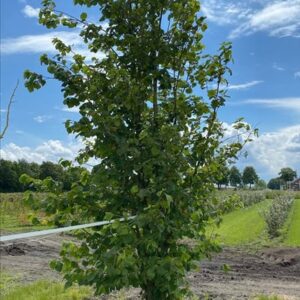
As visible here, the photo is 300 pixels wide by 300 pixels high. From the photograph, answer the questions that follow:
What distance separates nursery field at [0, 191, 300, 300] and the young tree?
0.52 meters

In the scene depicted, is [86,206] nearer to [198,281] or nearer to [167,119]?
[167,119]

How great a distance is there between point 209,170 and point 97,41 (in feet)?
5.12

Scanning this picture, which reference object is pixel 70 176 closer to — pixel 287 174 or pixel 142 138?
pixel 142 138

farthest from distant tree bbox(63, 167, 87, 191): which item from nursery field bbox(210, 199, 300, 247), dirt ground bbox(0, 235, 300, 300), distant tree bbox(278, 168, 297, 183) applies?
distant tree bbox(278, 168, 297, 183)

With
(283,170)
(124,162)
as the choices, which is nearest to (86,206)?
(124,162)

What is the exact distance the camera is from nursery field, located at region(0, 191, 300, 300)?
743cm

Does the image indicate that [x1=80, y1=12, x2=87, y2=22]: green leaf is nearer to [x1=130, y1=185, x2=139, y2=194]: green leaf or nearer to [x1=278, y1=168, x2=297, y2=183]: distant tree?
[x1=130, y1=185, x2=139, y2=194]: green leaf

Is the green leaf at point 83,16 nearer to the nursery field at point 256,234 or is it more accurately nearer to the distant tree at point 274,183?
the nursery field at point 256,234

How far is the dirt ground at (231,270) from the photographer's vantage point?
841 centimetres

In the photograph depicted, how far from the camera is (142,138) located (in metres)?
3.73

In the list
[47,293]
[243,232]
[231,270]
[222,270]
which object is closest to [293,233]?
[243,232]

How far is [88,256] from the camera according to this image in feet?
13.5

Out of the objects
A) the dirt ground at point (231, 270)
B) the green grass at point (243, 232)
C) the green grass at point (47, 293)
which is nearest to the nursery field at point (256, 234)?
the green grass at point (243, 232)

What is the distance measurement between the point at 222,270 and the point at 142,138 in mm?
2294
